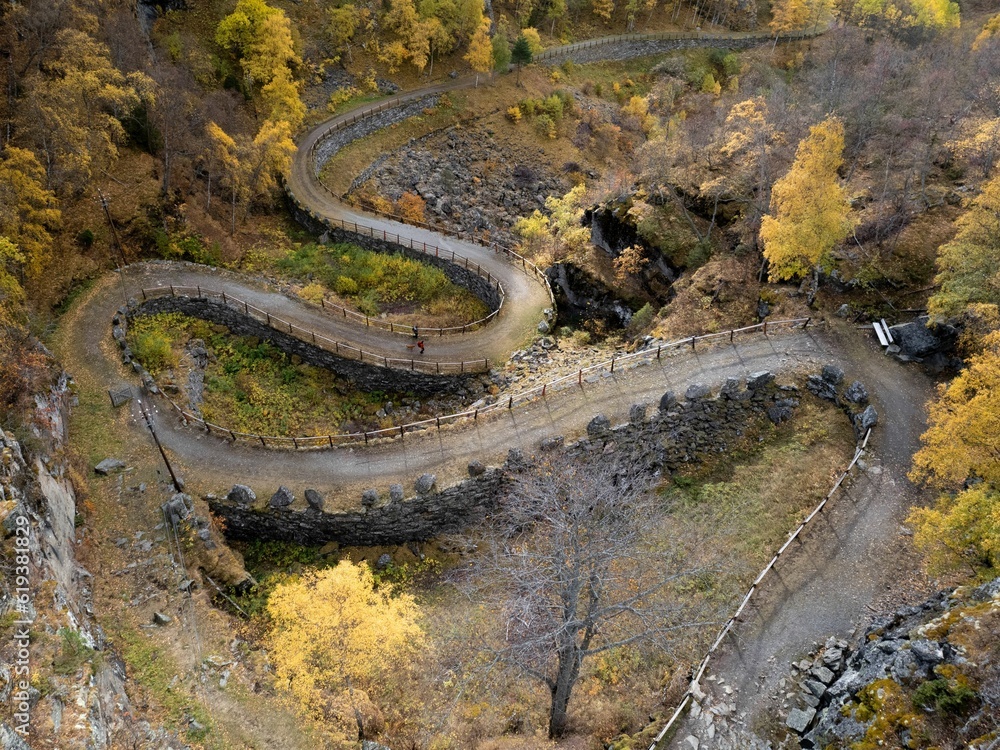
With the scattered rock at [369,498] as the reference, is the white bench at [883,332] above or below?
above

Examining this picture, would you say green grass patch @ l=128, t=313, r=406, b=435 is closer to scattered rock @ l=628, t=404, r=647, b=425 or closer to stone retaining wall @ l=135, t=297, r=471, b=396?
stone retaining wall @ l=135, t=297, r=471, b=396

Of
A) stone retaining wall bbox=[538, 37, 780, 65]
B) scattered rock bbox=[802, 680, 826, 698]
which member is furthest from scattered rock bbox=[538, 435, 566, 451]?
stone retaining wall bbox=[538, 37, 780, 65]

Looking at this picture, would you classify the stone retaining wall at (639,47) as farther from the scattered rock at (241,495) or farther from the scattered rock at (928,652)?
the scattered rock at (928,652)

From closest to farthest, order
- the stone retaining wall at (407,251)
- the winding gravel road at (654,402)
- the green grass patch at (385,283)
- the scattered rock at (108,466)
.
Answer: the winding gravel road at (654,402)
the scattered rock at (108,466)
the green grass patch at (385,283)
the stone retaining wall at (407,251)

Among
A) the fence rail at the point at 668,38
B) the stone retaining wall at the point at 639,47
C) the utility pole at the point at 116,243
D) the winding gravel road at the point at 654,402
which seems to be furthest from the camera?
the stone retaining wall at the point at 639,47

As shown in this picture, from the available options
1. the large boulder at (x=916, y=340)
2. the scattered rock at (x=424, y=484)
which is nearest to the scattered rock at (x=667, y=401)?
the scattered rock at (x=424, y=484)

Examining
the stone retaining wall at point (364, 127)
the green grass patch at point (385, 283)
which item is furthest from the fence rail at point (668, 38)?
the green grass patch at point (385, 283)

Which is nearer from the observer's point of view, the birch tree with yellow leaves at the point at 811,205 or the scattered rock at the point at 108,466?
the scattered rock at the point at 108,466

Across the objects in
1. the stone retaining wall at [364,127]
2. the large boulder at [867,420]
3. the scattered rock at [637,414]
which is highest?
the stone retaining wall at [364,127]

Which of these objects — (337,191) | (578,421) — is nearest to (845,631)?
(578,421)
